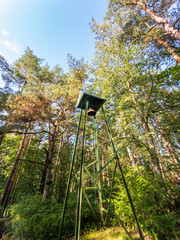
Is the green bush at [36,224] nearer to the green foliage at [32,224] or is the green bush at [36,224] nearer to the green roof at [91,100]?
the green foliage at [32,224]

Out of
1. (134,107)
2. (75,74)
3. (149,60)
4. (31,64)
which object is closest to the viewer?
(149,60)

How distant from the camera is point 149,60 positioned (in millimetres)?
3777

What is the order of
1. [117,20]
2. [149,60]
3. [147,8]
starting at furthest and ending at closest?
[117,20] < [147,8] < [149,60]

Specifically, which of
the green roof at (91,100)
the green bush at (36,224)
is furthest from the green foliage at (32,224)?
the green roof at (91,100)

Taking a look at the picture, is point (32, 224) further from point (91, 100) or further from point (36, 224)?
point (91, 100)

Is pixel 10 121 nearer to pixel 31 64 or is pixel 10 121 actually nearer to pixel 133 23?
pixel 31 64

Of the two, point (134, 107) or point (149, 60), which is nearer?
point (149, 60)

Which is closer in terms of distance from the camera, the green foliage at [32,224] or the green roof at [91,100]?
the green roof at [91,100]

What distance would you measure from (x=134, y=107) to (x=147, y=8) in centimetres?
480

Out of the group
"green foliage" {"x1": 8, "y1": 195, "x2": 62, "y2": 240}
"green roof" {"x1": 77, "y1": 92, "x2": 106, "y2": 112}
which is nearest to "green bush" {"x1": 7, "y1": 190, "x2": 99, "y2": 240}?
"green foliage" {"x1": 8, "y1": 195, "x2": 62, "y2": 240}

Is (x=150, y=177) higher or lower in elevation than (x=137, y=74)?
lower

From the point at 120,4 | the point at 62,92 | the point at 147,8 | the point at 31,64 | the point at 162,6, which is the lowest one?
the point at 62,92

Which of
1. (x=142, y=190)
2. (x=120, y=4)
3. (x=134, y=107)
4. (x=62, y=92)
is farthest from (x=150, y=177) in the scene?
(x=120, y=4)

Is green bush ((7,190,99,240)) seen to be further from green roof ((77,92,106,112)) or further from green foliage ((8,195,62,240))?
green roof ((77,92,106,112))
